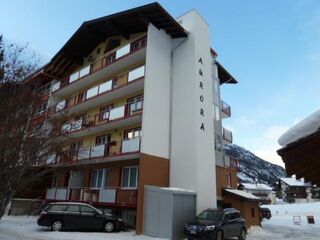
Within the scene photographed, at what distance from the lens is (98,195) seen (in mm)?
Result: 22016

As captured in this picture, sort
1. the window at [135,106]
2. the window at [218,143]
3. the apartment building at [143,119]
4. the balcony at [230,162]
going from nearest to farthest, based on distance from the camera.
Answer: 1. the apartment building at [143,119]
2. the window at [135,106]
3. the window at [218,143]
4. the balcony at [230,162]

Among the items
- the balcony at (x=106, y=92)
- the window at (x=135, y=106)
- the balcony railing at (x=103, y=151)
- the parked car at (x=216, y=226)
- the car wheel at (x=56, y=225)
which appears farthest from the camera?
the balcony at (x=106, y=92)

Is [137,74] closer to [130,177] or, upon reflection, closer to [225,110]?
[130,177]

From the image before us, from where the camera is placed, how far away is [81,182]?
26.3 m

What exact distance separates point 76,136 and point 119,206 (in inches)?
371

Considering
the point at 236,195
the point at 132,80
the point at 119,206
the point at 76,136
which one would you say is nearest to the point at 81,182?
the point at 76,136

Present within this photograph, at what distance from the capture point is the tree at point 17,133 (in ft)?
36.1

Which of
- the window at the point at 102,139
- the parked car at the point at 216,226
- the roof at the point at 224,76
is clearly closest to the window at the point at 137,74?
the window at the point at 102,139

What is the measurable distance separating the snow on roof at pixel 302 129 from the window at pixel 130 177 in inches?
708

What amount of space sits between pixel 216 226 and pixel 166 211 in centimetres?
296

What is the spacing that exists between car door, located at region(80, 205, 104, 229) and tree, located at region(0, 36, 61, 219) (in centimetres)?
497

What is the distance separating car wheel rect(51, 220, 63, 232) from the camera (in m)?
17.7

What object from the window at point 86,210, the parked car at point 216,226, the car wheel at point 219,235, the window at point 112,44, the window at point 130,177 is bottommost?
the car wheel at point 219,235

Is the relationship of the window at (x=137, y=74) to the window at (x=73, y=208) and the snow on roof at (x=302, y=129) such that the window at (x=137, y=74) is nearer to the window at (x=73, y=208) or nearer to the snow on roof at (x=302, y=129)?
the window at (x=73, y=208)
